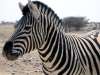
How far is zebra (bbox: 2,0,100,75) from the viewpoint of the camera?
5.07 metres

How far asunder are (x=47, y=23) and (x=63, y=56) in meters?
0.59

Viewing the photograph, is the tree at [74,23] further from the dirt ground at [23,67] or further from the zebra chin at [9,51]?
the zebra chin at [9,51]

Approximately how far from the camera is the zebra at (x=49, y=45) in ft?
16.6

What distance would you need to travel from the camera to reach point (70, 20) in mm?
41625

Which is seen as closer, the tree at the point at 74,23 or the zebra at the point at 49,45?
the zebra at the point at 49,45

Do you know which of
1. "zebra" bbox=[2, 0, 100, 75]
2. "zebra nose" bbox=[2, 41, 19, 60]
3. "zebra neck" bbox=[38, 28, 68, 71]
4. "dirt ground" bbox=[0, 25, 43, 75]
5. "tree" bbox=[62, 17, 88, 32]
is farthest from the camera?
"tree" bbox=[62, 17, 88, 32]

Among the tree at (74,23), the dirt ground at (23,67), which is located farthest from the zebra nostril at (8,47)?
the tree at (74,23)

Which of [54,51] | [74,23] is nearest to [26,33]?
[54,51]

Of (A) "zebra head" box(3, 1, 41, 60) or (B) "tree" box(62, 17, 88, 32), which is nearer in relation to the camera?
(A) "zebra head" box(3, 1, 41, 60)

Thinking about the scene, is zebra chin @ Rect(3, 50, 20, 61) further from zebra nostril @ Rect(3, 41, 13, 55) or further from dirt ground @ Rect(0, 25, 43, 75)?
dirt ground @ Rect(0, 25, 43, 75)

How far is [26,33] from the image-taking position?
201 inches

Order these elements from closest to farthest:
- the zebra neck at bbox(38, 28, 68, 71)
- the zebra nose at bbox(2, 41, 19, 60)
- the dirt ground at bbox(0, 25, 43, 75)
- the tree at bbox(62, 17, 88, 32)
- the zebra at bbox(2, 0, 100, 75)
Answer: the zebra nose at bbox(2, 41, 19, 60) → the zebra at bbox(2, 0, 100, 75) → the zebra neck at bbox(38, 28, 68, 71) → the dirt ground at bbox(0, 25, 43, 75) → the tree at bbox(62, 17, 88, 32)

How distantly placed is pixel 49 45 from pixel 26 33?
18.4 inches

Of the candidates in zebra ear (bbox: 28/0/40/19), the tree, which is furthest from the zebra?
the tree
